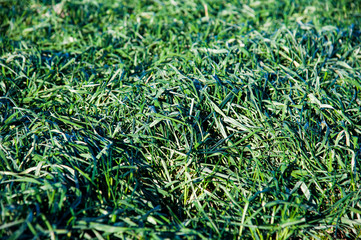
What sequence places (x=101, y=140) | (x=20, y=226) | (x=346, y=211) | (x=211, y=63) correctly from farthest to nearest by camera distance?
(x=211, y=63)
(x=101, y=140)
(x=346, y=211)
(x=20, y=226)

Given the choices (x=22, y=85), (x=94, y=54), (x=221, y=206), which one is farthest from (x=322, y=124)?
(x=22, y=85)

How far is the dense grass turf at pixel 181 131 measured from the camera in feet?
5.28

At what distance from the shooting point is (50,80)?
2.45 m

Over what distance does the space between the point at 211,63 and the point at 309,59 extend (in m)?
0.83

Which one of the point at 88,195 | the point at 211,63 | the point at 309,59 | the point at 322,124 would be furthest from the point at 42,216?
the point at 309,59

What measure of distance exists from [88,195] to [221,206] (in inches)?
29.6

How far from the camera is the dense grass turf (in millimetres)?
1610

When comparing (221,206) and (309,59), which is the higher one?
(309,59)

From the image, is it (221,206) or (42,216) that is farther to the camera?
(221,206)

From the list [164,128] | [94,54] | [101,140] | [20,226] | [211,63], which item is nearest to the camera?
[20,226]

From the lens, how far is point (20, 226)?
1415mm

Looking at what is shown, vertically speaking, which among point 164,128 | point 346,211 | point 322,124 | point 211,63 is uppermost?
point 211,63

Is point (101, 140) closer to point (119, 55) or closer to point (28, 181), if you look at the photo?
point (28, 181)

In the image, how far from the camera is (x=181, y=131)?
2021 mm
